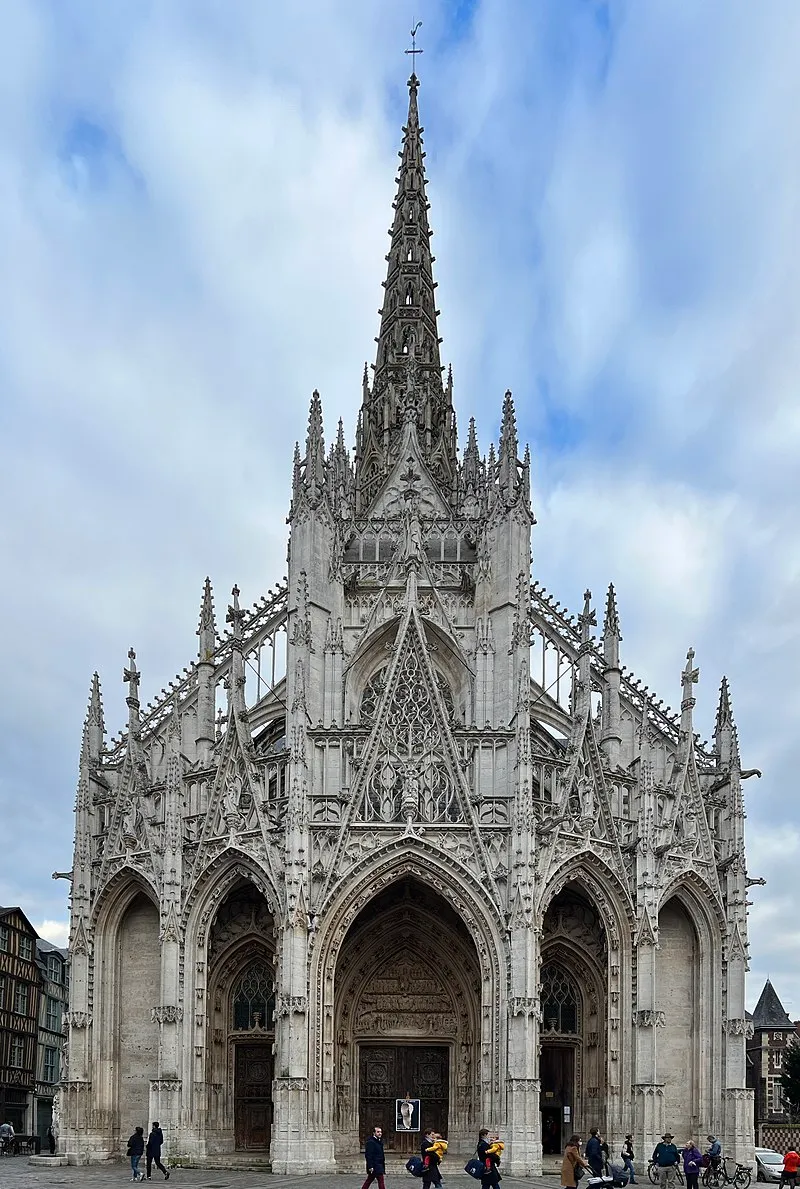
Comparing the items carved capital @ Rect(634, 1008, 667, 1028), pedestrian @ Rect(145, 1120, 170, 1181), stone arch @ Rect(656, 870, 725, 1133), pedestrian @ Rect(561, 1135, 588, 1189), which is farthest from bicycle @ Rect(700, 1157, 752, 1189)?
pedestrian @ Rect(145, 1120, 170, 1181)

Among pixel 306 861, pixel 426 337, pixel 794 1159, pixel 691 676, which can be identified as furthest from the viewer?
pixel 426 337

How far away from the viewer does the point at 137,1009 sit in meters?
36.5

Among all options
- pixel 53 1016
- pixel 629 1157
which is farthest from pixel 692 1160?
pixel 53 1016

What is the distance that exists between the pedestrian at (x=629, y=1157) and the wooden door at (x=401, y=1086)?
18.2ft

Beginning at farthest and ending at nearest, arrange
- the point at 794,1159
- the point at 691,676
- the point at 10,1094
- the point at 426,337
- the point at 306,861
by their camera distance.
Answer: the point at 10,1094, the point at 426,337, the point at 691,676, the point at 306,861, the point at 794,1159

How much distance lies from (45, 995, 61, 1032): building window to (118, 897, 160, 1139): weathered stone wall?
45433mm

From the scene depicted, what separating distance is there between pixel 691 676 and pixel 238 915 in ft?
49.7

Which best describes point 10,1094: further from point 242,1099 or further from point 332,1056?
point 332,1056

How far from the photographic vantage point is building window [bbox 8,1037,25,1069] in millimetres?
65500

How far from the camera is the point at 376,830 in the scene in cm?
3312

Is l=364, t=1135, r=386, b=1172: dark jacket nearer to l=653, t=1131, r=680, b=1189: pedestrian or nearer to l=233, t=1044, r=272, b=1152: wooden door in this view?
l=653, t=1131, r=680, b=1189: pedestrian

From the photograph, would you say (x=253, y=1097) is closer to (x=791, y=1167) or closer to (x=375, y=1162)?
(x=375, y=1162)

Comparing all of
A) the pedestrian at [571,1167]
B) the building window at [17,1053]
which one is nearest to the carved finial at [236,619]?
the pedestrian at [571,1167]

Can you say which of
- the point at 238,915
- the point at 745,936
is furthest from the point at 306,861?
the point at 745,936
